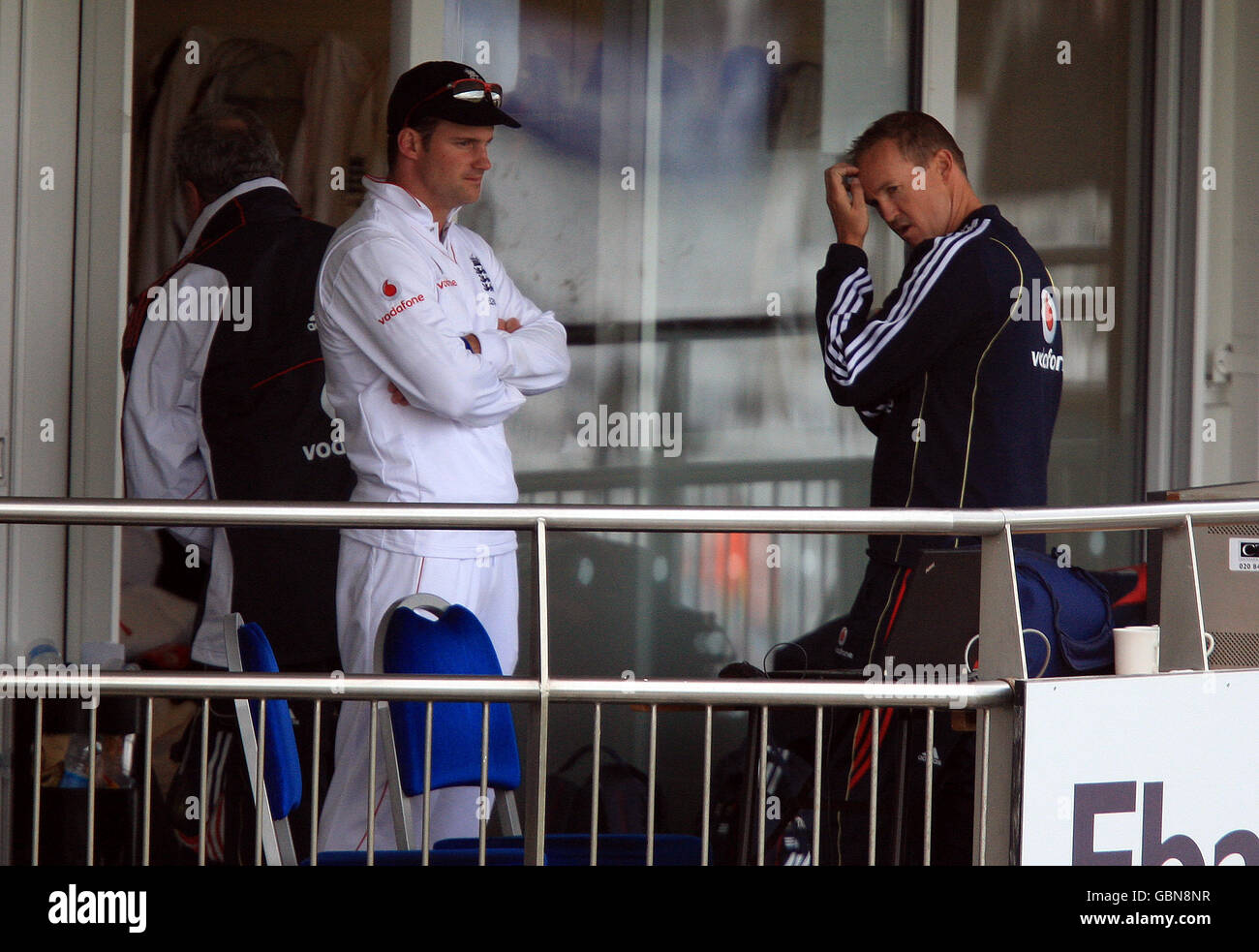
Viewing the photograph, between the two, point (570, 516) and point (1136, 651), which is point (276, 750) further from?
point (1136, 651)

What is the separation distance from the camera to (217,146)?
14.6 ft

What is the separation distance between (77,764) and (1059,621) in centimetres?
283

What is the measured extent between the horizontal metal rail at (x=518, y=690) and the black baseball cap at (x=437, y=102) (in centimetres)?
246

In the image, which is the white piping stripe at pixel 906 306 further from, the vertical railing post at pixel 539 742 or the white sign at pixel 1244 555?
the vertical railing post at pixel 539 742

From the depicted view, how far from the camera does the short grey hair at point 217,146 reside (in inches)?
175

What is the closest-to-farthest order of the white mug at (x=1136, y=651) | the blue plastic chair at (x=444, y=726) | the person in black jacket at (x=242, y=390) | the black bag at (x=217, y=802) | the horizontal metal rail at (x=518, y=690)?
the horizontal metal rail at (x=518, y=690)
the white mug at (x=1136, y=651)
the blue plastic chair at (x=444, y=726)
the black bag at (x=217, y=802)
the person in black jacket at (x=242, y=390)

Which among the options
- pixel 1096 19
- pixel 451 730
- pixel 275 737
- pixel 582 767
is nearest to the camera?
pixel 275 737

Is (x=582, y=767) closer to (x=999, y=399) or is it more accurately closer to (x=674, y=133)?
(x=999, y=399)

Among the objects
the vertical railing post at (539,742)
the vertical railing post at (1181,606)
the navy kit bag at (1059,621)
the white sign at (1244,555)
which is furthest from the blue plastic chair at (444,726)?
the white sign at (1244,555)

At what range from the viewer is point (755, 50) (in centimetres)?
→ 478

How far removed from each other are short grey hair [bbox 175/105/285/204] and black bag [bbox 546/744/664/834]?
219 cm

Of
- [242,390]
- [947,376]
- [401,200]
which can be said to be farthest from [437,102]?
[947,376]

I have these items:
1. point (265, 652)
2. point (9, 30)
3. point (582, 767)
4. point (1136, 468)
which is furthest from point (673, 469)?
point (9, 30)

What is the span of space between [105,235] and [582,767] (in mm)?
2349
